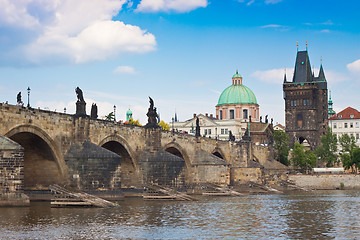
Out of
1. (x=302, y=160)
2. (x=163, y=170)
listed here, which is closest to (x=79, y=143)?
(x=163, y=170)

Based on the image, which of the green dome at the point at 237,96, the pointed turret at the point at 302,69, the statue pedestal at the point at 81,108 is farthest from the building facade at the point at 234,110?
the statue pedestal at the point at 81,108

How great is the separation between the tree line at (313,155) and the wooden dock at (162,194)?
60377 millimetres

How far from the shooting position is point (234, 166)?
85.6 metres

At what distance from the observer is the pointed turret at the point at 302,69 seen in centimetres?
14175

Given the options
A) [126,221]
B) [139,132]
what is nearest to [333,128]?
[139,132]

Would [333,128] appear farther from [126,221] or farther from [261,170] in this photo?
[126,221]

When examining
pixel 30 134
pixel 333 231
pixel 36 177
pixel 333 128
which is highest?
pixel 333 128

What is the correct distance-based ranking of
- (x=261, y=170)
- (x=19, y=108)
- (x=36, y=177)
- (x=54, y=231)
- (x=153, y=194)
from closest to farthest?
(x=54, y=231)
(x=19, y=108)
(x=36, y=177)
(x=153, y=194)
(x=261, y=170)

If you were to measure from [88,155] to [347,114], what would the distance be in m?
115

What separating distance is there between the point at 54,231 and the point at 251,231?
879 centimetres

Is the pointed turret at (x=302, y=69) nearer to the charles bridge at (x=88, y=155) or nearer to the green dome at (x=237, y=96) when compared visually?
the green dome at (x=237, y=96)

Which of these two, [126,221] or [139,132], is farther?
[139,132]

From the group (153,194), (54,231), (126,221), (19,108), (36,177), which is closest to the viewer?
(54,231)

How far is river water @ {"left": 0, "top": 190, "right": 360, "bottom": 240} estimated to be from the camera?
90.3 feet
